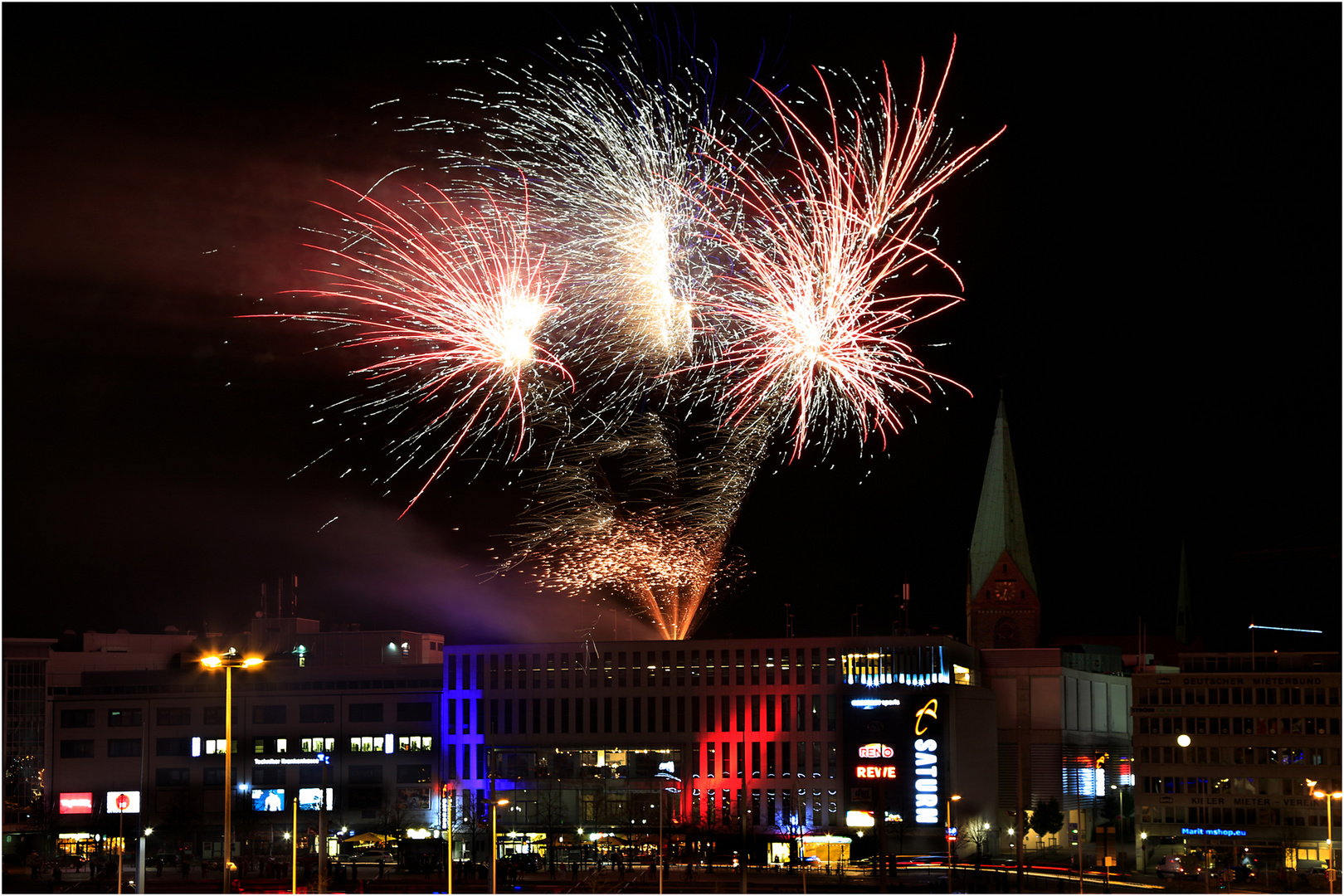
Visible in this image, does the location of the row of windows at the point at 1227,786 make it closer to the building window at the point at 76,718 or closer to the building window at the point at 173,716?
the building window at the point at 173,716

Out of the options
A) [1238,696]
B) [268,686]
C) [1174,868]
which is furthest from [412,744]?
[1238,696]

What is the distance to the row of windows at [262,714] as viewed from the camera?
117 m

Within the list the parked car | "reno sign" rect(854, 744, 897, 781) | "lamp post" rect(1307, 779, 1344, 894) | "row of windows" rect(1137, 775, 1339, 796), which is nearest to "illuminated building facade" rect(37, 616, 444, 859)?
"reno sign" rect(854, 744, 897, 781)

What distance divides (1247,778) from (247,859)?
6860 centimetres

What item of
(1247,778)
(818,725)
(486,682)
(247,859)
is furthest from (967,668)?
(247,859)

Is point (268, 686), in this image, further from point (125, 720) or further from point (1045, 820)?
point (1045, 820)

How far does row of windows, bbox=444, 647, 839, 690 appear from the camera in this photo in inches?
4535

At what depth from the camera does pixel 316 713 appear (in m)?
118

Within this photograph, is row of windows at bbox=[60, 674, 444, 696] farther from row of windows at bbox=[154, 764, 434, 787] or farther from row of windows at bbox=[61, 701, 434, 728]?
row of windows at bbox=[154, 764, 434, 787]

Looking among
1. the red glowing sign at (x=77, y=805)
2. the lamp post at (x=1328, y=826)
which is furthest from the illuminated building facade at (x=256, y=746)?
the lamp post at (x=1328, y=826)

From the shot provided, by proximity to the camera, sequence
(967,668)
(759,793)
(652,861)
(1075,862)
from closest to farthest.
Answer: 1. (652,861)
2. (1075,862)
3. (759,793)
4. (967,668)

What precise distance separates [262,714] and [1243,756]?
7523 cm

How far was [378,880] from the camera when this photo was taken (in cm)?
7431

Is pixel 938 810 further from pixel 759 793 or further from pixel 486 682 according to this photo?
pixel 486 682
